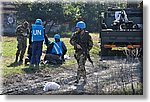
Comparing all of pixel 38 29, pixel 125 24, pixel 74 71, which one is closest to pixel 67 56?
pixel 74 71

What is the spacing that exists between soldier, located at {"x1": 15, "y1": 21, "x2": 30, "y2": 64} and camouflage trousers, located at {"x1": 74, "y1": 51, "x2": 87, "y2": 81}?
52 centimetres

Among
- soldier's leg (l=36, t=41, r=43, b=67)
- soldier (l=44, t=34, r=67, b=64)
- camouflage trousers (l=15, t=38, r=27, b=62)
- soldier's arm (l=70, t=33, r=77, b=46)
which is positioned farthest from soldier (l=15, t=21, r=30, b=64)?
soldier's arm (l=70, t=33, r=77, b=46)

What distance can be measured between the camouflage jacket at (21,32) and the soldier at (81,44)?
0.45m

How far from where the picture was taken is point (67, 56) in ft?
12.4

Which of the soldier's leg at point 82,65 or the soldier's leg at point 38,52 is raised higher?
the soldier's leg at point 38,52

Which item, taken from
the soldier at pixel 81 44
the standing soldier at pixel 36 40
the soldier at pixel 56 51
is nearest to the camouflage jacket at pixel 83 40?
the soldier at pixel 81 44

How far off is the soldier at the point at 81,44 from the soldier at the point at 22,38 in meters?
0.46

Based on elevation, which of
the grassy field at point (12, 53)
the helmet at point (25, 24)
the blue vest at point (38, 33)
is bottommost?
the grassy field at point (12, 53)

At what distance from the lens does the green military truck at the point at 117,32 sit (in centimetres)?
376

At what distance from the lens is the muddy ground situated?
3719 millimetres

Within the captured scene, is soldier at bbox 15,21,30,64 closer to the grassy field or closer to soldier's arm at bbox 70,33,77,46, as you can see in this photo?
the grassy field

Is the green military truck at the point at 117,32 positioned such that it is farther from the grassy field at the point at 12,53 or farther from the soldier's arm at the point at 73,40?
the soldier's arm at the point at 73,40

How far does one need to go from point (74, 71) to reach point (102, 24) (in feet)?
1.79

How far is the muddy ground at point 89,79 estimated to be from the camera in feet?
12.2
